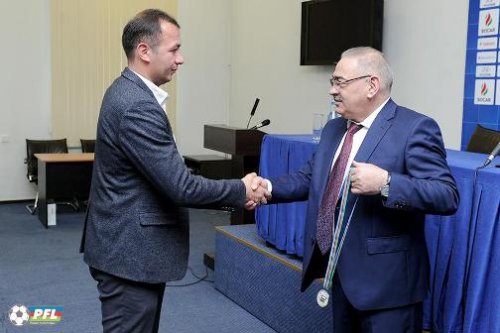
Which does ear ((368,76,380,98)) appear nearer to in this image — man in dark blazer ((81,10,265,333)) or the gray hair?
the gray hair

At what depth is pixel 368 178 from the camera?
5.98ft

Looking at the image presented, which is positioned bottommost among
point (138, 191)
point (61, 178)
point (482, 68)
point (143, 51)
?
point (61, 178)

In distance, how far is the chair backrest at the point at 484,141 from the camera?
13.4 feet

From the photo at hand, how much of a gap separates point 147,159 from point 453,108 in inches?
147

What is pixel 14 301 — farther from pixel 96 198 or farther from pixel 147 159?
pixel 147 159

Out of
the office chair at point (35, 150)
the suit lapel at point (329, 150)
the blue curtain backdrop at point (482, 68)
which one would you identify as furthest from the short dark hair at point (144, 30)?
the office chair at point (35, 150)

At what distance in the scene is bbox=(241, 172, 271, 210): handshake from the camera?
2322mm

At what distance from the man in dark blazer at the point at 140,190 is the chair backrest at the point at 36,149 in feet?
18.7

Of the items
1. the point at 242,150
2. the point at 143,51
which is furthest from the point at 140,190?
the point at 242,150

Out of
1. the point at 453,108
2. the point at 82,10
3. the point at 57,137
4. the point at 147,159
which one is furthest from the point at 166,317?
the point at 82,10

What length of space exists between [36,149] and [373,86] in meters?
6.39

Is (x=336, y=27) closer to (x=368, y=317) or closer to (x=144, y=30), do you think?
(x=144, y=30)

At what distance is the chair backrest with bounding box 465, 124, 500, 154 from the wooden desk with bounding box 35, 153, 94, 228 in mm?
4177

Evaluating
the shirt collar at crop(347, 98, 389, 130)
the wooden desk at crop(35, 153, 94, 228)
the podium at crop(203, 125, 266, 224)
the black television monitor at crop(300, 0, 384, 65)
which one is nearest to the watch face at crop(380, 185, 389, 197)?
the shirt collar at crop(347, 98, 389, 130)
